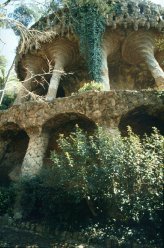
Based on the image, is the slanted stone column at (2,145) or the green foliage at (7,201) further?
the slanted stone column at (2,145)

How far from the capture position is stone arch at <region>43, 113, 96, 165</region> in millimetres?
13266

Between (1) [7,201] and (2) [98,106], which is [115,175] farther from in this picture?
(1) [7,201]

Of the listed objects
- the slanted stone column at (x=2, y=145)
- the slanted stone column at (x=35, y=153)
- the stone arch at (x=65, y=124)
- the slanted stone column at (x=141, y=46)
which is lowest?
the slanted stone column at (x=35, y=153)

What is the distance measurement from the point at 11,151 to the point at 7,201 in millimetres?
4245

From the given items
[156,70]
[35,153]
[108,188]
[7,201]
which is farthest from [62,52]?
[108,188]

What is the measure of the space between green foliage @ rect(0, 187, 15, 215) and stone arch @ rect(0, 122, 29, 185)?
2848 millimetres

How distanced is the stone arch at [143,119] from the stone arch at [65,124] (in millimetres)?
1325

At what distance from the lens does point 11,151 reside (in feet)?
50.9

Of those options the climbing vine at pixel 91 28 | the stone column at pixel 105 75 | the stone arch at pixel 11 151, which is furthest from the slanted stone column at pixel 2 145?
the stone column at pixel 105 75

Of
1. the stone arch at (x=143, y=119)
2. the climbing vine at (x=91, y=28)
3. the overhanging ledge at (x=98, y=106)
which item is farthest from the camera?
the climbing vine at (x=91, y=28)

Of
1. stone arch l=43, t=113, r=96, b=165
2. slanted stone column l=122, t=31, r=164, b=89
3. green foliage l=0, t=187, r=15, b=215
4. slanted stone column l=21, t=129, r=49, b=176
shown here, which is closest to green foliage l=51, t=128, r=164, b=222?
green foliage l=0, t=187, r=15, b=215

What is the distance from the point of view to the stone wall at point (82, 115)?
40.1 ft

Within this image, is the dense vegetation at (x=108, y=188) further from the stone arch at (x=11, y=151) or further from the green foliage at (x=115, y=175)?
the stone arch at (x=11, y=151)

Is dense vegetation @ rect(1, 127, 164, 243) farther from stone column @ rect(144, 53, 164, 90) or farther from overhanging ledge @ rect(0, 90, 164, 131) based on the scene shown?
stone column @ rect(144, 53, 164, 90)
